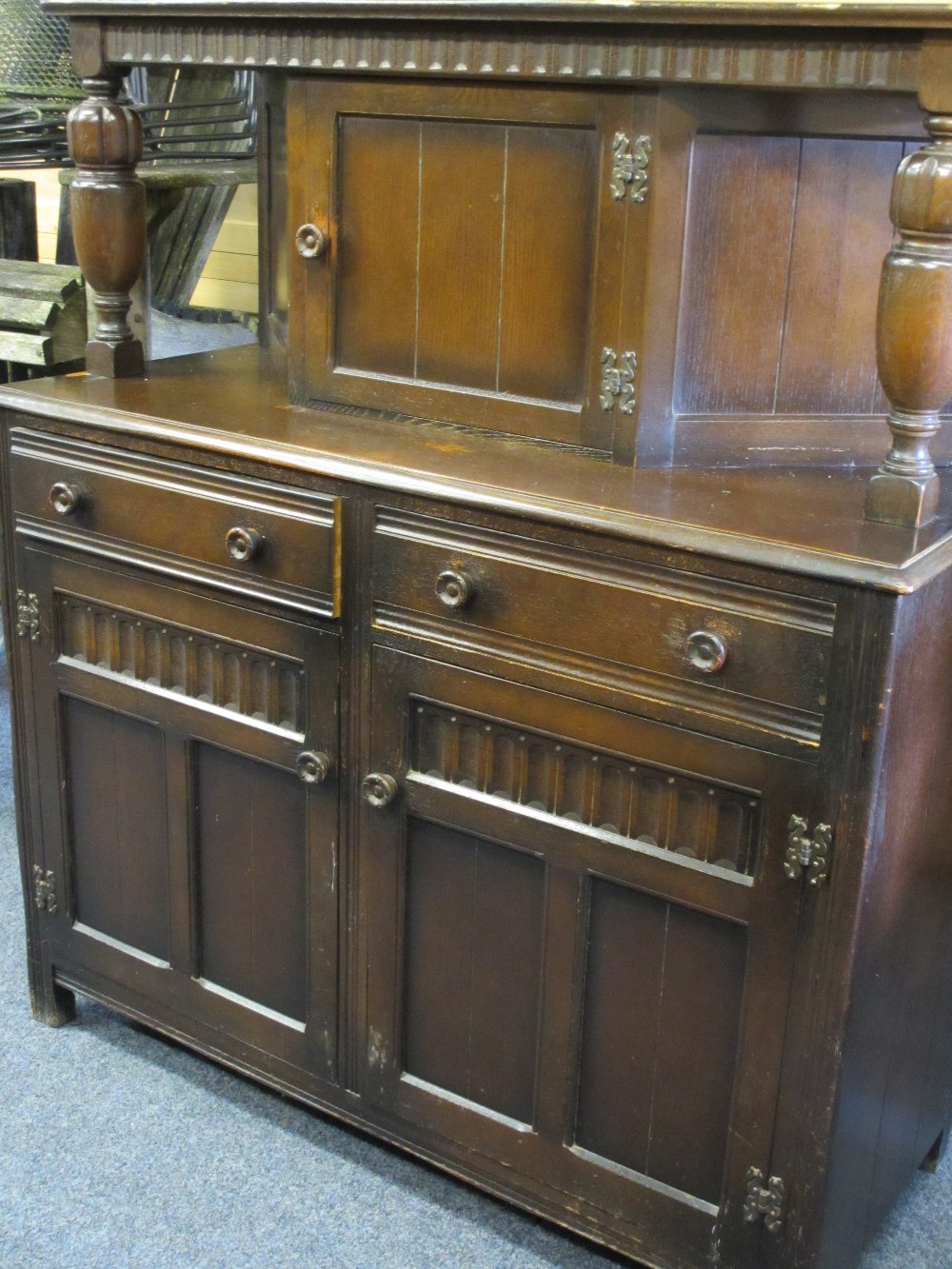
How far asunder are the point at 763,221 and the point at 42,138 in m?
1.54

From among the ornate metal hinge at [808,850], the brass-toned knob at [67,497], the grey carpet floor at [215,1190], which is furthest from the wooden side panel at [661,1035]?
the brass-toned knob at [67,497]

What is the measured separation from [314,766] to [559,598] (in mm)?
464

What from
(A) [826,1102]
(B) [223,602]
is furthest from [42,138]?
(A) [826,1102]

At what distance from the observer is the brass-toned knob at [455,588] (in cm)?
171

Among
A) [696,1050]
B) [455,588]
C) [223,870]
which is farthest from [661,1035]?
[223,870]

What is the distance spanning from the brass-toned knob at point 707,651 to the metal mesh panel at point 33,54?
5.83 ft

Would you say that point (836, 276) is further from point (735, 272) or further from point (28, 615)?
point (28, 615)

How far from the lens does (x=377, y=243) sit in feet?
6.41

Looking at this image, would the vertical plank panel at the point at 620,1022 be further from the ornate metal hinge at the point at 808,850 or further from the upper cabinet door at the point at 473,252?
the upper cabinet door at the point at 473,252

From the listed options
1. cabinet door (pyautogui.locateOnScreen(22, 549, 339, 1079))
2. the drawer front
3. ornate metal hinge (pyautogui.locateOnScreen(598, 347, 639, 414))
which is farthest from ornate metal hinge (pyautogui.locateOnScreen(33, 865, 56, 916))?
ornate metal hinge (pyautogui.locateOnScreen(598, 347, 639, 414))

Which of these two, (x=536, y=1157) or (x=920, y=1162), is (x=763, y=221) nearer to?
(x=536, y=1157)

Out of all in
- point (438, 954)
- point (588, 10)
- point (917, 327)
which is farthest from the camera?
point (438, 954)

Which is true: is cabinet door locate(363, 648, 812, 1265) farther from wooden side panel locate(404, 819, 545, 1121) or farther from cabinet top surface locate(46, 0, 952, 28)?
cabinet top surface locate(46, 0, 952, 28)

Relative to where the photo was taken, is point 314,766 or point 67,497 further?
point 67,497
